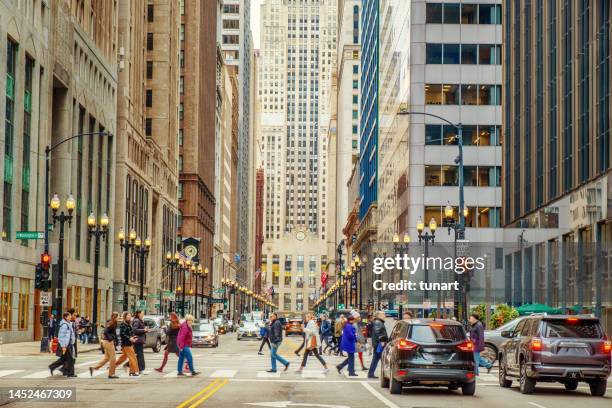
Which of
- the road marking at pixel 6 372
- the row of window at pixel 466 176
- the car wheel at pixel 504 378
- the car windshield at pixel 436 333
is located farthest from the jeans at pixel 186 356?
the row of window at pixel 466 176

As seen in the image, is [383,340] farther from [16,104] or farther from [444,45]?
[444,45]

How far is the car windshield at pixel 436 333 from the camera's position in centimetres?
2430

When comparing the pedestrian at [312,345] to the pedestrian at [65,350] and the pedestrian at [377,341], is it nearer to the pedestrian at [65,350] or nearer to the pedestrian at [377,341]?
the pedestrian at [377,341]

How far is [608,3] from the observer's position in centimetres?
4522

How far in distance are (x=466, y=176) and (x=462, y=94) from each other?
6.67 metres

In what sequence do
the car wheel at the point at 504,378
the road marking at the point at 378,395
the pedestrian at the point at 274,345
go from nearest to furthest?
the road marking at the point at 378,395, the car wheel at the point at 504,378, the pedestrian at the point at 274,345

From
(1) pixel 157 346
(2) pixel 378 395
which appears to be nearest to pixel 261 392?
(2) pixel 378 395

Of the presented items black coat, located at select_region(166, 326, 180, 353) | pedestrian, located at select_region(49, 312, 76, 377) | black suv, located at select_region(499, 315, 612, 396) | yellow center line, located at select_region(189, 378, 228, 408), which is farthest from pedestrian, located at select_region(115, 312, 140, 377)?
black suv, located at select_region(499, 315, 612, 396)

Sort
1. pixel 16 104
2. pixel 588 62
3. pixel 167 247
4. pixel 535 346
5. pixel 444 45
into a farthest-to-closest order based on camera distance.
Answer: pixel 167 247 < pixel 444 45 < pixel 16 104 < pixel 588 62 < pixel 535 346

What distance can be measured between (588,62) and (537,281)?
51.9 feet

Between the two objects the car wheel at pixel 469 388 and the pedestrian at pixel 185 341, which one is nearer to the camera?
the car wheel at pixel 469 388

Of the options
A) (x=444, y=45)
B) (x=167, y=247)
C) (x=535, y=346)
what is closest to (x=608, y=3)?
(x=535, y=346)

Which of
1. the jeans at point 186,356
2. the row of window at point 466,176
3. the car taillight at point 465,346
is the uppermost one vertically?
the row of window at point 466,176

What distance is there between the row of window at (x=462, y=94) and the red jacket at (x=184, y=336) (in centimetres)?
5625
